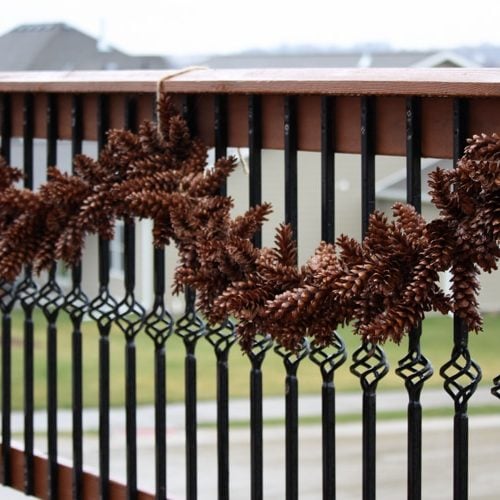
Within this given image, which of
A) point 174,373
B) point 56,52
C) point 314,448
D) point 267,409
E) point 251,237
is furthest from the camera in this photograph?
point 314,448

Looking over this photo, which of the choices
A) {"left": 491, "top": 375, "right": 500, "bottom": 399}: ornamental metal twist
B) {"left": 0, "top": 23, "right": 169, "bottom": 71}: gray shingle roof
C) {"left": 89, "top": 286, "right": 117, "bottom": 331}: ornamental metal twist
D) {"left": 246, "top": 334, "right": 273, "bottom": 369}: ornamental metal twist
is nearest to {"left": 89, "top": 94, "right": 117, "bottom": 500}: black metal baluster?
{"left": 89, "top": 286, "right": 117, "bottom": 331}: ornamental metal twist

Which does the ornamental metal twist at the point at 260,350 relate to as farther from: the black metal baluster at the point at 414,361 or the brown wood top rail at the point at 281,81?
the brown wood top rail at the point at 281,81

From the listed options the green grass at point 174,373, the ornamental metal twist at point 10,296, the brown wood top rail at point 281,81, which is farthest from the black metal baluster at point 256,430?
the green grass at point 174,373

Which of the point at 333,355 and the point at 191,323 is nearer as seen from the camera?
the point at 333,355

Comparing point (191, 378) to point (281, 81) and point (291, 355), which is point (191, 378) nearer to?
point (291, 355)

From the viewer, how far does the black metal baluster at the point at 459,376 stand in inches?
50.2

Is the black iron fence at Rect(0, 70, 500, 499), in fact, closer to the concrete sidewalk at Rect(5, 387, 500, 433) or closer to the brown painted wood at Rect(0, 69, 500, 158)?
the brown painted wood at Rect(0, 69, 500, 158)

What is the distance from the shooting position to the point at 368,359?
1.38 metres

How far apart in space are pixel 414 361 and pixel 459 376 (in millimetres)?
66

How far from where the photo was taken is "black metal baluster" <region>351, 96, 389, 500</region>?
138cm

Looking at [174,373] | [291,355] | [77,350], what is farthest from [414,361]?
[174,373]

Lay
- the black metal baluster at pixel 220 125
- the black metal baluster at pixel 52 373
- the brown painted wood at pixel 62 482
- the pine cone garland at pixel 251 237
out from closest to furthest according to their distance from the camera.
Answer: the pine cone garland at pixel 251 237
the black metal baluster at pixel 220 125
the brown painted wood at pixel 62 482
the black metal baluster at pixel 52 373

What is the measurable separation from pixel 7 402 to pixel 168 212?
0.78 meters

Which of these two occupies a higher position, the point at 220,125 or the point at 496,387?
the point at 220,125
